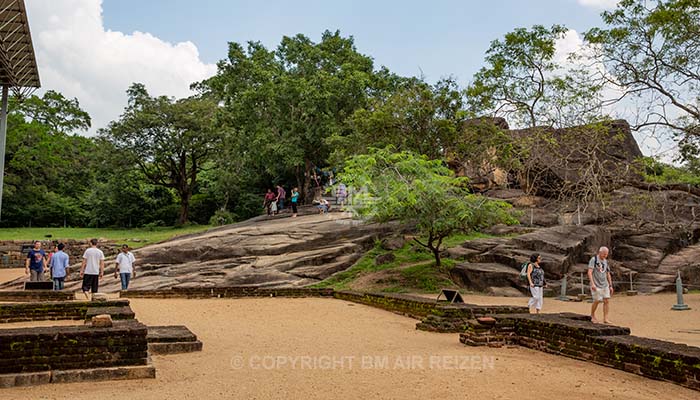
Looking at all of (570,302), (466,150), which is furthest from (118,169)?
(570,302)

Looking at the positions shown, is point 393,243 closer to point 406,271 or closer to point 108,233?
point 406,271

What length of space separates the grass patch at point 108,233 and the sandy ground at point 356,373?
19.1 metres

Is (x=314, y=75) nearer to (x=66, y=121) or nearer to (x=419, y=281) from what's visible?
(x=419, y=281)

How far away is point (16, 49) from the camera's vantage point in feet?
73.5

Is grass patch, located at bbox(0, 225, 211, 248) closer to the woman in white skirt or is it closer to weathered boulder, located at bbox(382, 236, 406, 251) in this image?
weathered boulder, located at bbox(382, 236, 406, 251)

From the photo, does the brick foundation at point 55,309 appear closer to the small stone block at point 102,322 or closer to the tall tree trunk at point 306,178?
the small stone block at point 102,322

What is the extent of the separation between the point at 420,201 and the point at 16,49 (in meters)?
18.4

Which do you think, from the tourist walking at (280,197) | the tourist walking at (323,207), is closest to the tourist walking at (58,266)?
the tourist walking at (323,207)

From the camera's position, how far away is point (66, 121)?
4203 cm

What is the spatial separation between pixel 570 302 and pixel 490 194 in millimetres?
12717

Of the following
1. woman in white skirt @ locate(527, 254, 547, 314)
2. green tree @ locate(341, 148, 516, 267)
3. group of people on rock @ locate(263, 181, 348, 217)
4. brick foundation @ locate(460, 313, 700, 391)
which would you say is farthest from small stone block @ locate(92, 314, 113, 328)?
group of people on rock @ locate(263, 181, 348, 217)

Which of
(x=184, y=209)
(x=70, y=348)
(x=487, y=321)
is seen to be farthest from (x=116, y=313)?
(x=184, y=209)

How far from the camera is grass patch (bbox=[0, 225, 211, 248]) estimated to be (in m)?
28.1

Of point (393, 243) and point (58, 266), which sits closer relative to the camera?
point (58, 266)
